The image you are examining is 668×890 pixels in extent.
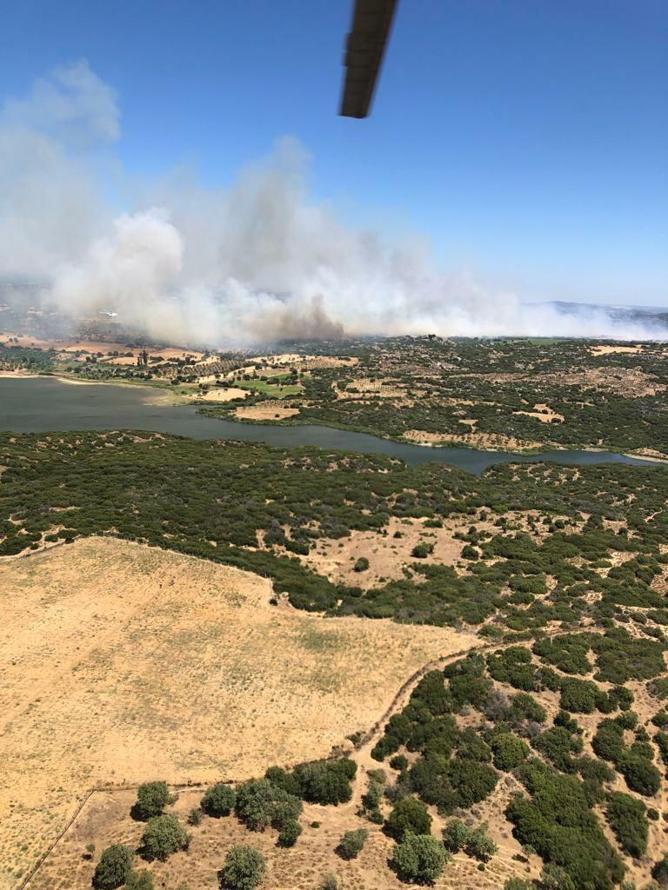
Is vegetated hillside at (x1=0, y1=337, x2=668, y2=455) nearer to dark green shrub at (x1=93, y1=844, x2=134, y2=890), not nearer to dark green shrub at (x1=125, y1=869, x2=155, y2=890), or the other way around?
dark green shrub at (x1=93, y1=844, x2=134, y2=890)

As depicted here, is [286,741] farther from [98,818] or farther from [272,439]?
[272,439]

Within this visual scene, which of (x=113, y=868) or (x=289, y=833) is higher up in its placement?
(x=113, y=868)

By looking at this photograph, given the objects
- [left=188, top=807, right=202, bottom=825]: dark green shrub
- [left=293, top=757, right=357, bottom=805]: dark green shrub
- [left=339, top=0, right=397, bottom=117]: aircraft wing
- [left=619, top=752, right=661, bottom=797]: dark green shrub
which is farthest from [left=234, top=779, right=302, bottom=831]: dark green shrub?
[left=339, top=0, right=397, bottom=117]: aircraft wing

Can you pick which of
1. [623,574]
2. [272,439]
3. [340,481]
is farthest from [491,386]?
[623,574]

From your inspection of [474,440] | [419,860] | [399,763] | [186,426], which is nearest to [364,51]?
[419,860]

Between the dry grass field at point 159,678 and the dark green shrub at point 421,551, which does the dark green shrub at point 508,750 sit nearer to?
the dry grass field at point 159,678

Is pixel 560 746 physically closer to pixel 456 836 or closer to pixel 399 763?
pixel 456 836
